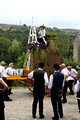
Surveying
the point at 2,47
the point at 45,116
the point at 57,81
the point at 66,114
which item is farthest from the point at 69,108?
the point at 2,47

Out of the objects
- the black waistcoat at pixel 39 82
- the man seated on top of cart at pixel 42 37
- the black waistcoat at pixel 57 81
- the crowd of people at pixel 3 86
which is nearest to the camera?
the crowd of people at pixel 3 86

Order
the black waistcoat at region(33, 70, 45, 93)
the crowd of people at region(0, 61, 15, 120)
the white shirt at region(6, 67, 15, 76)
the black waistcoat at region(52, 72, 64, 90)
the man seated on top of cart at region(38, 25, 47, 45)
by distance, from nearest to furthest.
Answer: the crowd of people at region(0, 61, 15, 120), the black waistcoat at region(52, 72, 64, 90), the black waistcoat at region(33, 70, 45, 93), the man seated on top of cart at region(38, 25, 47, 45), the white shirt at region(6, 67, 15, 76)

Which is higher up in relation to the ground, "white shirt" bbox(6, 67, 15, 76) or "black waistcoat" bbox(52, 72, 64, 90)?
"black waistcoat" bbox(52, 72, 64, 90)

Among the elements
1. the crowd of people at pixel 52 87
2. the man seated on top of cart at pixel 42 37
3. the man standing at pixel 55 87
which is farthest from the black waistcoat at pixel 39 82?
the man seated on top of cart at pixel 42 37

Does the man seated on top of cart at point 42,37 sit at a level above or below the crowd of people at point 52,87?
above

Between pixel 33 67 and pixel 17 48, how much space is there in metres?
47.9

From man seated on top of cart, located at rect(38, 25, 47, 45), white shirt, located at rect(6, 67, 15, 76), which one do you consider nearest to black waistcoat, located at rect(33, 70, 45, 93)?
man seated on top of cart, located at rect(38, 25, 47, 45)

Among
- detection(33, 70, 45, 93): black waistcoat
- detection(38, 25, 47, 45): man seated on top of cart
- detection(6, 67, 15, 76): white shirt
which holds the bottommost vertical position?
detection(6, 67, 15, 76): white shirt

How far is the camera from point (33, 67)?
10.7 m

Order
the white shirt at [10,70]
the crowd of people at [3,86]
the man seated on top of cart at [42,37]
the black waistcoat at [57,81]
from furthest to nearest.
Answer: the white shirt at [10,70] → the man seated on top of cart at [42,37] → the black waistcoat at [57,81] → the crowd of people at [3,86]

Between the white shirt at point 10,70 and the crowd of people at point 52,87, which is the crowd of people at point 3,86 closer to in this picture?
the white shirt at point 10,70

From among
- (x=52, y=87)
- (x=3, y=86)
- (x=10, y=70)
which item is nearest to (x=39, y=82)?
(x=52, y=87)

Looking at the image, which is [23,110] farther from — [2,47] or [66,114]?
[2,47]

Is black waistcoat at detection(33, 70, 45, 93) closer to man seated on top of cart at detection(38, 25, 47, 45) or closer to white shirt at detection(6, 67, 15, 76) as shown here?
man seated on top of cart at detection(38, 25, 47, 45)
